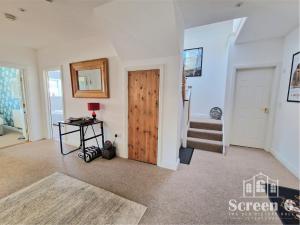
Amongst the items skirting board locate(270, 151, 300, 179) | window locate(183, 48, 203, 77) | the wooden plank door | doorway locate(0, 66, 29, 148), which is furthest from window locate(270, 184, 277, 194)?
doorway locate(0, 66, 29, 148)

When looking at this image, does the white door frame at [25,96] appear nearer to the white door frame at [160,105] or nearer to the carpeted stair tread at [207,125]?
the white door frame at [160,105]

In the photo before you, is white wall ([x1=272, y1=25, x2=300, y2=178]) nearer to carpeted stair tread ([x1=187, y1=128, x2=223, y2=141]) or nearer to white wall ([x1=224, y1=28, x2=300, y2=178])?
white wall ([x1=224, y1=28, x2=300, y2=178])

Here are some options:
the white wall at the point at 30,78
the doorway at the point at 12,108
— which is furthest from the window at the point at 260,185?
the doorway at the point at 12,108

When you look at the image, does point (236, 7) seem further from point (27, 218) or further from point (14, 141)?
point (14, 141)

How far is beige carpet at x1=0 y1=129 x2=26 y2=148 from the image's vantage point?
3852mm

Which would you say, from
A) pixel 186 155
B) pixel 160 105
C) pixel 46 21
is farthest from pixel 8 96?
pixel 186 155

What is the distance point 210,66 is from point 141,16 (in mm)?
3323

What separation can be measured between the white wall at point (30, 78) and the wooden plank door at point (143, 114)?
315 centimetres

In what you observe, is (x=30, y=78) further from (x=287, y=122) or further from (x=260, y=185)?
(x=287, y=122)

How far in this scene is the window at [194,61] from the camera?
15.2 ft

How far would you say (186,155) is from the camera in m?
3.17

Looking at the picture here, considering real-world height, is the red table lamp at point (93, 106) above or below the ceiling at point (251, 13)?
below

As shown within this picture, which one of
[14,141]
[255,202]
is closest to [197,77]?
[255,202]

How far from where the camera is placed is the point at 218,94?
4.52 meters
